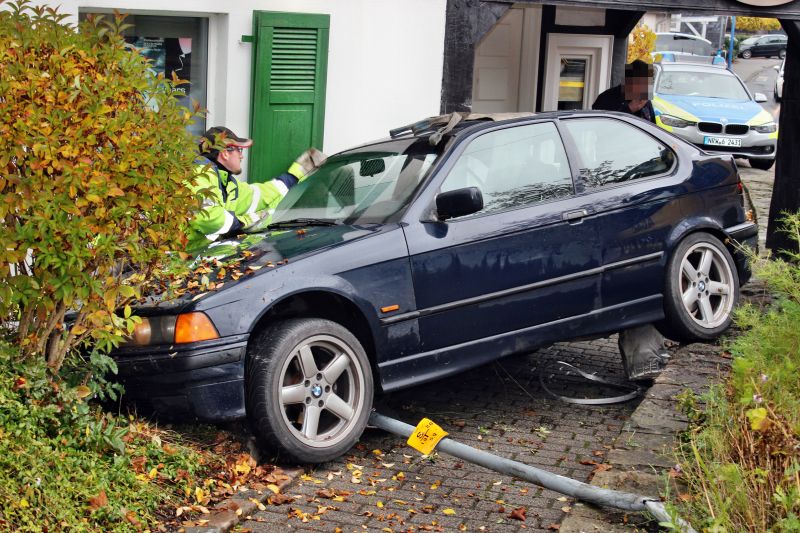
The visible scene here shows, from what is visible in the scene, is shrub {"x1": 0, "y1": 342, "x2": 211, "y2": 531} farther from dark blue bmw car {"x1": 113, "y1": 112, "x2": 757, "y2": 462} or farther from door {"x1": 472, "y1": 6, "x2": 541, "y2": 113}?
door {"x1": 472, "y1": 6, "x2": 541, "y2": 113}

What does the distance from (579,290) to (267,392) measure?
88.2 inches

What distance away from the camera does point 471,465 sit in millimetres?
6188

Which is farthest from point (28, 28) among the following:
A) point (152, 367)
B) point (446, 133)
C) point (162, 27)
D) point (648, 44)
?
point (648, 44)

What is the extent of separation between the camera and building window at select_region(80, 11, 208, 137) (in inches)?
382

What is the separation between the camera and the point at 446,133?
7.05 meters

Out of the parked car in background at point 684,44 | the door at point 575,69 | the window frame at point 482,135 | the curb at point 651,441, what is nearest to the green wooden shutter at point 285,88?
the window frame at point 482,135

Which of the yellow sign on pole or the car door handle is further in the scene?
the car door handle

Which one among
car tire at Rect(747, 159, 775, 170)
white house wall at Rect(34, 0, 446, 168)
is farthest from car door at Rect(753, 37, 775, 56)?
white house wall at Rect(34, 0, 446, 168)

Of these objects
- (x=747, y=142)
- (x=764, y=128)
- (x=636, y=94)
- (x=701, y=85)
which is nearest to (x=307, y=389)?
(x=636, y=94)

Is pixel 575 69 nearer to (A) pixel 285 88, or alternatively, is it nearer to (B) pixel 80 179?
(A) pixel 285 88

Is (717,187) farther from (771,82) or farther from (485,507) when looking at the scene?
(771,82)

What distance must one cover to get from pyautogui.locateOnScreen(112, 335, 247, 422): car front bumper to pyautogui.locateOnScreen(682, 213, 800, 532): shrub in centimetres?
222

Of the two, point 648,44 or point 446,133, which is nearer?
point 446,133

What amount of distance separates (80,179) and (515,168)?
301cm
